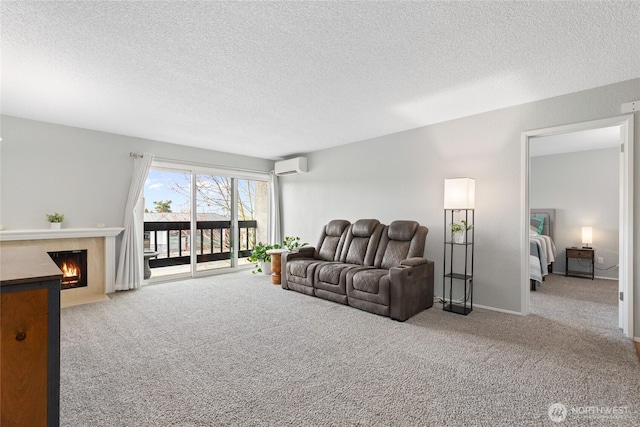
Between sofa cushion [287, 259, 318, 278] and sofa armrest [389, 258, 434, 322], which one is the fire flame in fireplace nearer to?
sofa cushion [287, 259, 318, 278]

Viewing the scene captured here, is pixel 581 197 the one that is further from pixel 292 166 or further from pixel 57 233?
pixel 57 233

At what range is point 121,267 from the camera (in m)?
4.57

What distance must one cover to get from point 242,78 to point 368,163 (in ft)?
8.90

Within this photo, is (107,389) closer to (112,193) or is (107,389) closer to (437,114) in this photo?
(112,193)

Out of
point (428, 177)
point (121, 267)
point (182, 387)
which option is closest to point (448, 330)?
point (428, 177)

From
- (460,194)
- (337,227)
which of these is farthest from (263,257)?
(460,194)

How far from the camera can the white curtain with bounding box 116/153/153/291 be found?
4590mm

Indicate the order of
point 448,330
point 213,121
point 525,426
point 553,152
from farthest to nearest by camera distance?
point 553,152, point 213,121, point 448,330, point 525,426

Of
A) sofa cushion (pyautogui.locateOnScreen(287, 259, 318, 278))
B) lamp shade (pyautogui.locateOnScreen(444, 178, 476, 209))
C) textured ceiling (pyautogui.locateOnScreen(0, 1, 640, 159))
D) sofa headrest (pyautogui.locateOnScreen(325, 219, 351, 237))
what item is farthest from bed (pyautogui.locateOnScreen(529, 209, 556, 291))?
sofa cushion (pyautogui.locateOnScreen(287, 259, 318, 278))

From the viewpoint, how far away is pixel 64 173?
166 inches

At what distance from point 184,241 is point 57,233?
1916mm

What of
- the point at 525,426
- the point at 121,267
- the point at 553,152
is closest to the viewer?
the point at 525,426

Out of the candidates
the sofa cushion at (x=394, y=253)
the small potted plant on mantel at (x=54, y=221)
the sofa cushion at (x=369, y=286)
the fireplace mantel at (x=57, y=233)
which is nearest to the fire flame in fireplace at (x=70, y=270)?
the fireplace mantel at (x=57, y=233)

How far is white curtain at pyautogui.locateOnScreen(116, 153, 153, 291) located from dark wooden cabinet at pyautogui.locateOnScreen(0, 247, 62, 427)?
3779 millimetres
